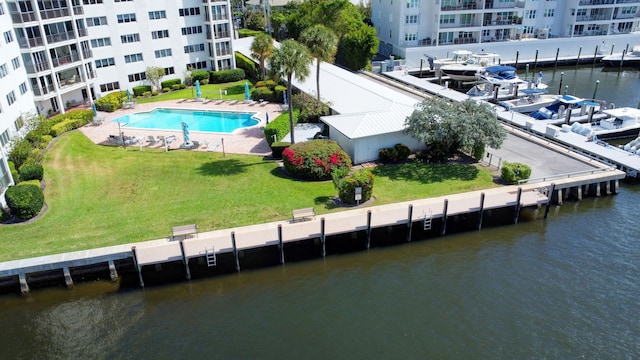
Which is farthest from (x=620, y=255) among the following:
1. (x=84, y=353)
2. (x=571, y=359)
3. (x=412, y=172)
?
(x=84, y=353)

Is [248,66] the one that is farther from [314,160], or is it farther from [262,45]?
[314,160]

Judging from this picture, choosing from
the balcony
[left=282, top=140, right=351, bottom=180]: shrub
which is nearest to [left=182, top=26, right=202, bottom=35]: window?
the balcony

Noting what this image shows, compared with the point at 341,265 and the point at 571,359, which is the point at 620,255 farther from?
the point at 341,265

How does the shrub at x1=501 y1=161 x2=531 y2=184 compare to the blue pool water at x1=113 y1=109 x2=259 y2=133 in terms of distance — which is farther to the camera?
the blue pool water at x1=113 y1=109 x2=259 y2=133

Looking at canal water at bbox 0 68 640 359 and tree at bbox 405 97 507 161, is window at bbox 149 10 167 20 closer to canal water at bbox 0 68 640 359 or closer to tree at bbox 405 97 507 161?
tree at bbox 405 97 507 161

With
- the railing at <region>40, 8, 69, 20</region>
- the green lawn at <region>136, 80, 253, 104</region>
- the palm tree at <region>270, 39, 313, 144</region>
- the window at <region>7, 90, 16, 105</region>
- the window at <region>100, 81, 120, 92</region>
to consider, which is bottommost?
the green lawn at <region>136, 80, 253, 104</region>

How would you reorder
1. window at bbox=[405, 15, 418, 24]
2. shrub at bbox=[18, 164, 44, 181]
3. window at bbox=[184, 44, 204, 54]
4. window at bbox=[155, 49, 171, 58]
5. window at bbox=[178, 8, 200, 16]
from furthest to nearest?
window at bbox=[405, 15, 418, 24] < window at bbox=[184, 44, 204, 54] < window at bbox=[178, 8, 200, 16] < window at bbox=[155, 49, 171, 58] < shrub at bbox=[18, 164, 44, 181]

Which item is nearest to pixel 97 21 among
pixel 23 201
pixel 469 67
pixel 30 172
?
pixel 30 172
